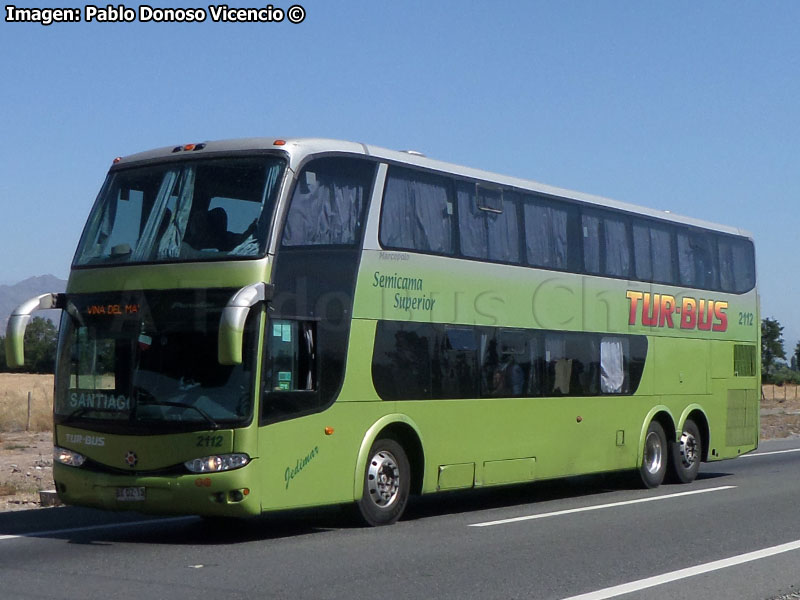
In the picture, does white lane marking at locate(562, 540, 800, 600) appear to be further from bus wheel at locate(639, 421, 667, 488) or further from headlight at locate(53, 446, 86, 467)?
bus wheel at locate(639, 421, 667, 488)

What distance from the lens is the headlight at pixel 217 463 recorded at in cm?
1174

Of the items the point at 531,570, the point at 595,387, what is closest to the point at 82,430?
the point at 531,570

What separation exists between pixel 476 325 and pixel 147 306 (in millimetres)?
4633

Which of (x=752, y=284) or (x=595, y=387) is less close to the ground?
(x=752, y=284)

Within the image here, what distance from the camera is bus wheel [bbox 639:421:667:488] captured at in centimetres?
1932

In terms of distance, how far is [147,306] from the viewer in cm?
1235

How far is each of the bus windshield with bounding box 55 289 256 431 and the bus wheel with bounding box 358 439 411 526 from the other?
2243 mm

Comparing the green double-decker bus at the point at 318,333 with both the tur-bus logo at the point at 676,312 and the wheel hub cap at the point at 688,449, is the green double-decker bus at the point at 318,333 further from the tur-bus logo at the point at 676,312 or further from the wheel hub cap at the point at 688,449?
the wheel hub cap at the point at 688,449

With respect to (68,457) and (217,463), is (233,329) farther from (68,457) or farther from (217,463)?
(68,457)

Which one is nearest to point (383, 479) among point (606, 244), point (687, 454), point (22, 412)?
point (606, 244)

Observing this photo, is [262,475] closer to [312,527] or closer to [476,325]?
[312,527]

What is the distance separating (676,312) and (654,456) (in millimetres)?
2366

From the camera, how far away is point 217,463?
1177 cm

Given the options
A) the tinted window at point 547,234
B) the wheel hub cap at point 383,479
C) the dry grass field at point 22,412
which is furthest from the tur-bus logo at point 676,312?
the dry grass field at point 22,412
